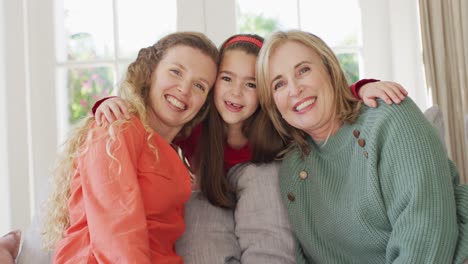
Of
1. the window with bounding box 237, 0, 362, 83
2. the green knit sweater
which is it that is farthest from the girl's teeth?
the window with bounding box 237, 0, 362, 83

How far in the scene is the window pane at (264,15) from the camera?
2.53 metres

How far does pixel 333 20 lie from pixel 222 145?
1.04m

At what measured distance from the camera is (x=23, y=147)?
2.44 m

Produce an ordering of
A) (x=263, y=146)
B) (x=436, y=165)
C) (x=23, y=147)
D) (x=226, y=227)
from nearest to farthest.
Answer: (x=436, y=165), (x=226, y=227), (x=263, y=146), (x=23, y=147)

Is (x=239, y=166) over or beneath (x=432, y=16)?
beneath

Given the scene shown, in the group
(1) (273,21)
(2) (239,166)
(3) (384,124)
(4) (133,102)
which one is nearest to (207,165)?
(2) (239,166)

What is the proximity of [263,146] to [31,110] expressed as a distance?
127 centimetres

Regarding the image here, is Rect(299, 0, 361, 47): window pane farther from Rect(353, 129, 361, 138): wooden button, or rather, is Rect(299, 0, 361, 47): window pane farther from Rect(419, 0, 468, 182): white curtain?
Rect(353, 129, 361, 138): wooden button

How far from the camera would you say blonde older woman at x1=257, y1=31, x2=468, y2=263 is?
4.47ft

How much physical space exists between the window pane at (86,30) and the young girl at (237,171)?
887mm

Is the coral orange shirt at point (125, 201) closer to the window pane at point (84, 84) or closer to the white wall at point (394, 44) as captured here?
the window pane at point (84, 84)

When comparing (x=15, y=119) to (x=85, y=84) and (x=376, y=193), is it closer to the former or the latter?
(x=85, y=84)

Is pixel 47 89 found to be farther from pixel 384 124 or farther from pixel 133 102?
pixel 384 124

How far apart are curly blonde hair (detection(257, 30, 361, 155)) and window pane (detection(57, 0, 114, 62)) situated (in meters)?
1.07
